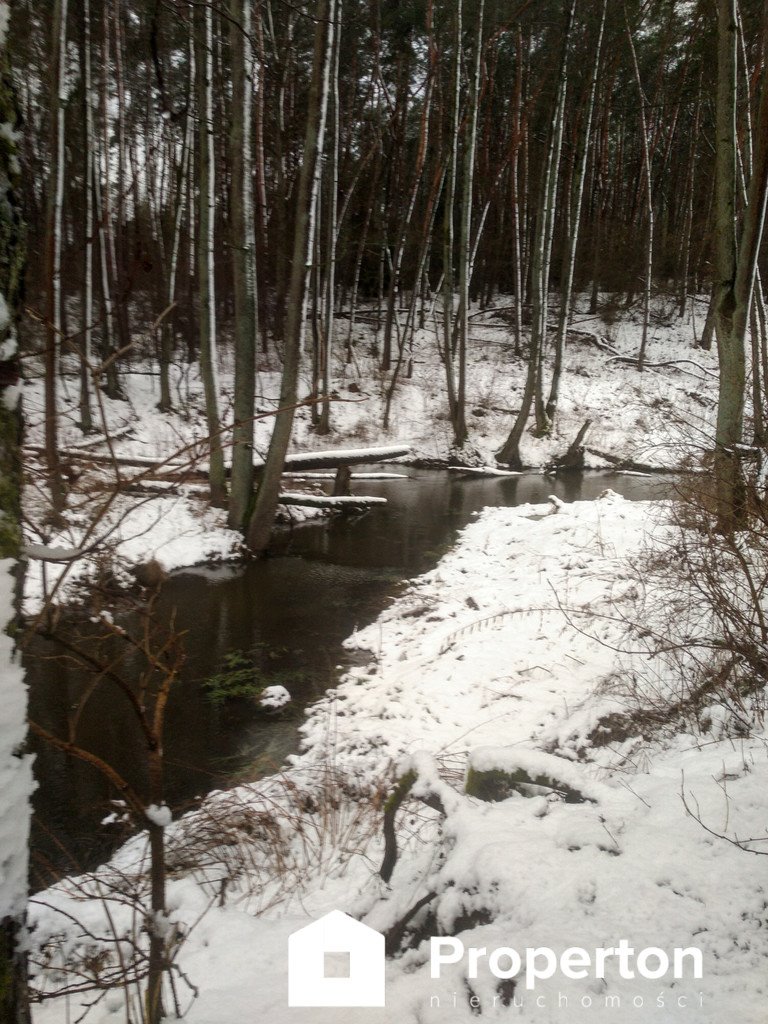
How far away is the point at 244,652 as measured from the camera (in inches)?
251

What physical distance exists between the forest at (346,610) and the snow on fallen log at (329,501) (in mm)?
61

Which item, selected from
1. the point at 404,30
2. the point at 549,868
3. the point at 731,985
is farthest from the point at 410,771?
the point at 404,30

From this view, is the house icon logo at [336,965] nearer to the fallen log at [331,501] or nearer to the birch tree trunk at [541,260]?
the fallen log at [331,501]

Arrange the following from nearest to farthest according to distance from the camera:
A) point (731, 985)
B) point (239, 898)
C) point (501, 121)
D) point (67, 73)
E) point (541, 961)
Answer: point (731, 985), point (541, 961), point (239, 898), point (67, 73), point (501, 121)

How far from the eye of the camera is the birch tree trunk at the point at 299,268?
23.9 feet

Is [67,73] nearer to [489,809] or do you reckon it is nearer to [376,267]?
[376,267]

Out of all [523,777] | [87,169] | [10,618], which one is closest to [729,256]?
[523,777]

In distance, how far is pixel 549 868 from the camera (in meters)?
2.25

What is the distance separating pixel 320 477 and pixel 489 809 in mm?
10000

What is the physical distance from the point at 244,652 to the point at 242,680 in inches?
23.2

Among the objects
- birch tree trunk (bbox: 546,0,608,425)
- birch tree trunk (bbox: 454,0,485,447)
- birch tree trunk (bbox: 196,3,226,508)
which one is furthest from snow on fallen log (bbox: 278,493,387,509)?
birch tree trunk (bbox: 546,0,608,425)

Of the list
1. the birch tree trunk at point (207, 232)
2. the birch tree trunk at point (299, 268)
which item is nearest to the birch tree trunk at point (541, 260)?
the birch tree trunk at point (299, 268)

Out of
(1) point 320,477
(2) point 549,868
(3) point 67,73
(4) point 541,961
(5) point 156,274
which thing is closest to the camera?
(4) point 541,961

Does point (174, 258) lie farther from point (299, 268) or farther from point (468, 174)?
point (468, 174)
